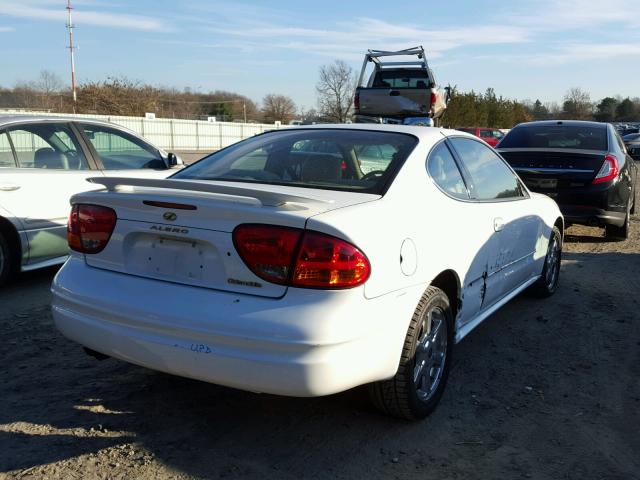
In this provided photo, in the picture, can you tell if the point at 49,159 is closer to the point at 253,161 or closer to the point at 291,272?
the point at 253,161

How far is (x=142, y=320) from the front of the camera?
2.82 meters

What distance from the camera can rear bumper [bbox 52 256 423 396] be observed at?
2.59 meters

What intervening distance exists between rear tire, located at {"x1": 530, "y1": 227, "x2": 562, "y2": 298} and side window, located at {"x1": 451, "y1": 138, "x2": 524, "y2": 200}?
884 mm

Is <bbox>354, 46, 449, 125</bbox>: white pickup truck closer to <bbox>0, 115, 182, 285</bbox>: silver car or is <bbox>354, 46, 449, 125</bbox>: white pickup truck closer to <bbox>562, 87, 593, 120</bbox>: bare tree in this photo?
<bbox>0, 115, 182, 285</bbox>: silver car

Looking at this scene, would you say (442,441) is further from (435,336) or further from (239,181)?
(239,181)

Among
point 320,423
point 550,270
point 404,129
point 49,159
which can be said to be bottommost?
point 320,423

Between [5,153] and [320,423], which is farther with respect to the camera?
[5,153]

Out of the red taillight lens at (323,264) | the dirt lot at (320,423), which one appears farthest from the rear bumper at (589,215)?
the red taillight lens at (323,264)

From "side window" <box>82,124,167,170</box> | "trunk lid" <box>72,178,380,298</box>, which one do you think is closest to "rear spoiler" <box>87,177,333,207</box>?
"trunk lid" <box>72,178,380,298</box>

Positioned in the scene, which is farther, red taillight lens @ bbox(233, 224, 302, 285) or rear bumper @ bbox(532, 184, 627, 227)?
rear bumper @ bbox(532, 184, 627, 227)

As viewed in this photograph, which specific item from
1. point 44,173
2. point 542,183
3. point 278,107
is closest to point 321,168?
point 44,173

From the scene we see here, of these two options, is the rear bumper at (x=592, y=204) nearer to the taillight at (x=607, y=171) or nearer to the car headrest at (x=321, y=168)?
the taillight at (x=607, y=171)

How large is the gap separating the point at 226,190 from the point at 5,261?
139 inches

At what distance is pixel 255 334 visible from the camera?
8.55ft
